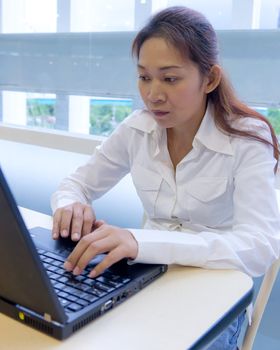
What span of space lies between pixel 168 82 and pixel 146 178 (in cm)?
28

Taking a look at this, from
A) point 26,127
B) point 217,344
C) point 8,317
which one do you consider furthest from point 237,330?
point 26,127

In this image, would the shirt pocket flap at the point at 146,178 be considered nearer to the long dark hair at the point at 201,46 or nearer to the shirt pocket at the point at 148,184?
the shirt pocket at the point at 148,184

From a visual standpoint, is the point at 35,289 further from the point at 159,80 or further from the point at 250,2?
the point at 250,2

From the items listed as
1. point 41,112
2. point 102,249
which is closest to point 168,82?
point 102,249

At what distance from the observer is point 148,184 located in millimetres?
1292

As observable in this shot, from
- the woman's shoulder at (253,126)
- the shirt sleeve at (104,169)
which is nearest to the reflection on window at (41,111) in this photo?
the shirt sleeve at (104,169)

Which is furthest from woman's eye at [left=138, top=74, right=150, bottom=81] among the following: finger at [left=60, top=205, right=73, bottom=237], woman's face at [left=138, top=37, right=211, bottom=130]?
finger at [left=60, top=205, right=73, bottom=237]

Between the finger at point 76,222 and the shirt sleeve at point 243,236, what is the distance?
0.44ft

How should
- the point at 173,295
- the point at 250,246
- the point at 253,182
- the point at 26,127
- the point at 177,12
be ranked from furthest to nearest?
the point at 26,127
the point at 177,12
the point at 253,182
the point at 250,246
the point at 173,295

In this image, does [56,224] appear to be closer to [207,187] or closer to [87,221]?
[87,221]

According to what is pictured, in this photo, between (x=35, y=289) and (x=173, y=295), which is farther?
(x=173, y=295)

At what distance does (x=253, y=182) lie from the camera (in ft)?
3.53

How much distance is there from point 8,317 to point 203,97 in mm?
786

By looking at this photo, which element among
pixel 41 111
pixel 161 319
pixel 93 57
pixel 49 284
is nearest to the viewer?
pixel 49 284
